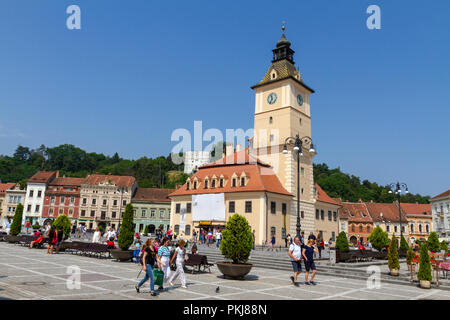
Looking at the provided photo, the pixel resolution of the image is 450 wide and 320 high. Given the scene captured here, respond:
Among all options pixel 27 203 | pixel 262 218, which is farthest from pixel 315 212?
pixel 27 203

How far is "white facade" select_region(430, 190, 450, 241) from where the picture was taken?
180 feet

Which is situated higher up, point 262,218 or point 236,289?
point 262,218

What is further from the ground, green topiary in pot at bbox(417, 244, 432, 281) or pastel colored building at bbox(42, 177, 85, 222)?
pastel colored building at bbox(42, 177, 85, 222)

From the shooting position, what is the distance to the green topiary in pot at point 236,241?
46.0 ft

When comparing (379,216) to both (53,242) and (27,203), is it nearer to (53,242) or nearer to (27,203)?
(53,242)

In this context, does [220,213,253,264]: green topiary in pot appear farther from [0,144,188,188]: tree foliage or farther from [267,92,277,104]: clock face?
[0,144,188,188]: tree foliage

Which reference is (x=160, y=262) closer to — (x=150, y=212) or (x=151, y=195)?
(x=150, y=212)

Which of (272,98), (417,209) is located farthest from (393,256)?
(417,209)

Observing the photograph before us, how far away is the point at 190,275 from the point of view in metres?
15.0

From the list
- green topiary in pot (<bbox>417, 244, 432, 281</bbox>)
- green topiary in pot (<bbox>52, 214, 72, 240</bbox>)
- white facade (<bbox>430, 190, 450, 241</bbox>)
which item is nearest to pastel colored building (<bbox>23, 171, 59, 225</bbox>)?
green topiary in pot (<bbox>52, 214, 72, 240</bbox>)

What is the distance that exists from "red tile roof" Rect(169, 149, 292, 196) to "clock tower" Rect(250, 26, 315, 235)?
70.1 inches

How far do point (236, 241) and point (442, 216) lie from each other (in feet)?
186

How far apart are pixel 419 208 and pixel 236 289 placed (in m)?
77.2

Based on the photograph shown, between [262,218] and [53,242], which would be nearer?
[53,242]
